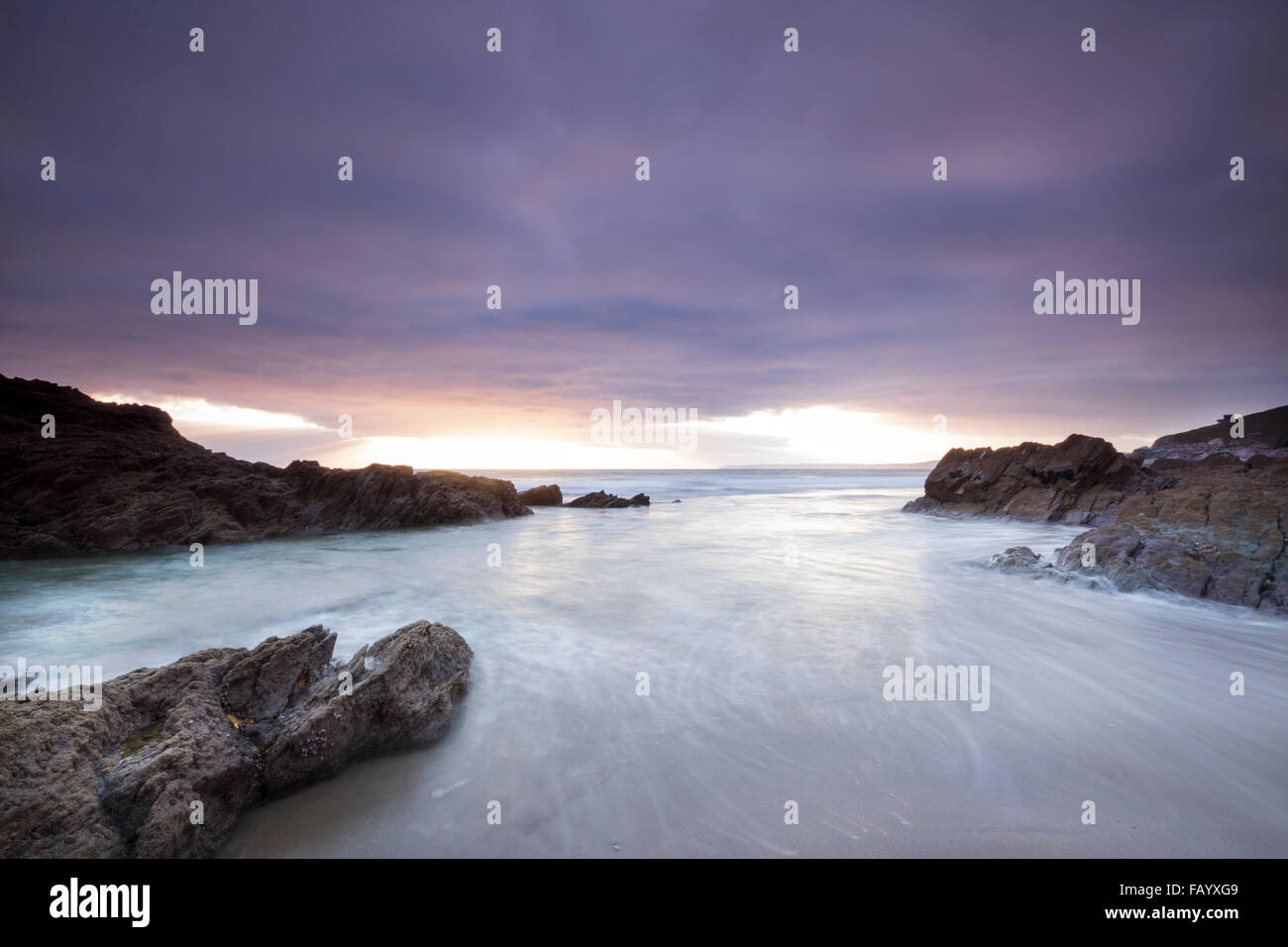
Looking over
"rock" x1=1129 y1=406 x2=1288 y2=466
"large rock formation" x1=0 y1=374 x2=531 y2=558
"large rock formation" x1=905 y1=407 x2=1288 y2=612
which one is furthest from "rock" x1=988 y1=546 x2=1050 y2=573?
"rock" x1=1129 y1=406 x2=1288 y2=466

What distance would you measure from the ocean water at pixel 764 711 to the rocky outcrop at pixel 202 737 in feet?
0.78

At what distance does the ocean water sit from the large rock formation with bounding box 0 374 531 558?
2.75 m

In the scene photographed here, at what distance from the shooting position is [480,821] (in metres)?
3.12

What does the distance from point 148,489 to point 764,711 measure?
1909 cm

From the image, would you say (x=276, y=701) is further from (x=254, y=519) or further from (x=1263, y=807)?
(x=254, y=519)

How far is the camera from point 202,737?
3199mm

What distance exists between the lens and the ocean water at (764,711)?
301cm

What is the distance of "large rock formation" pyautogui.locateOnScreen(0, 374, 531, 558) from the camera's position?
12977mm

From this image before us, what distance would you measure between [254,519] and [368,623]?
11774 millimetres
